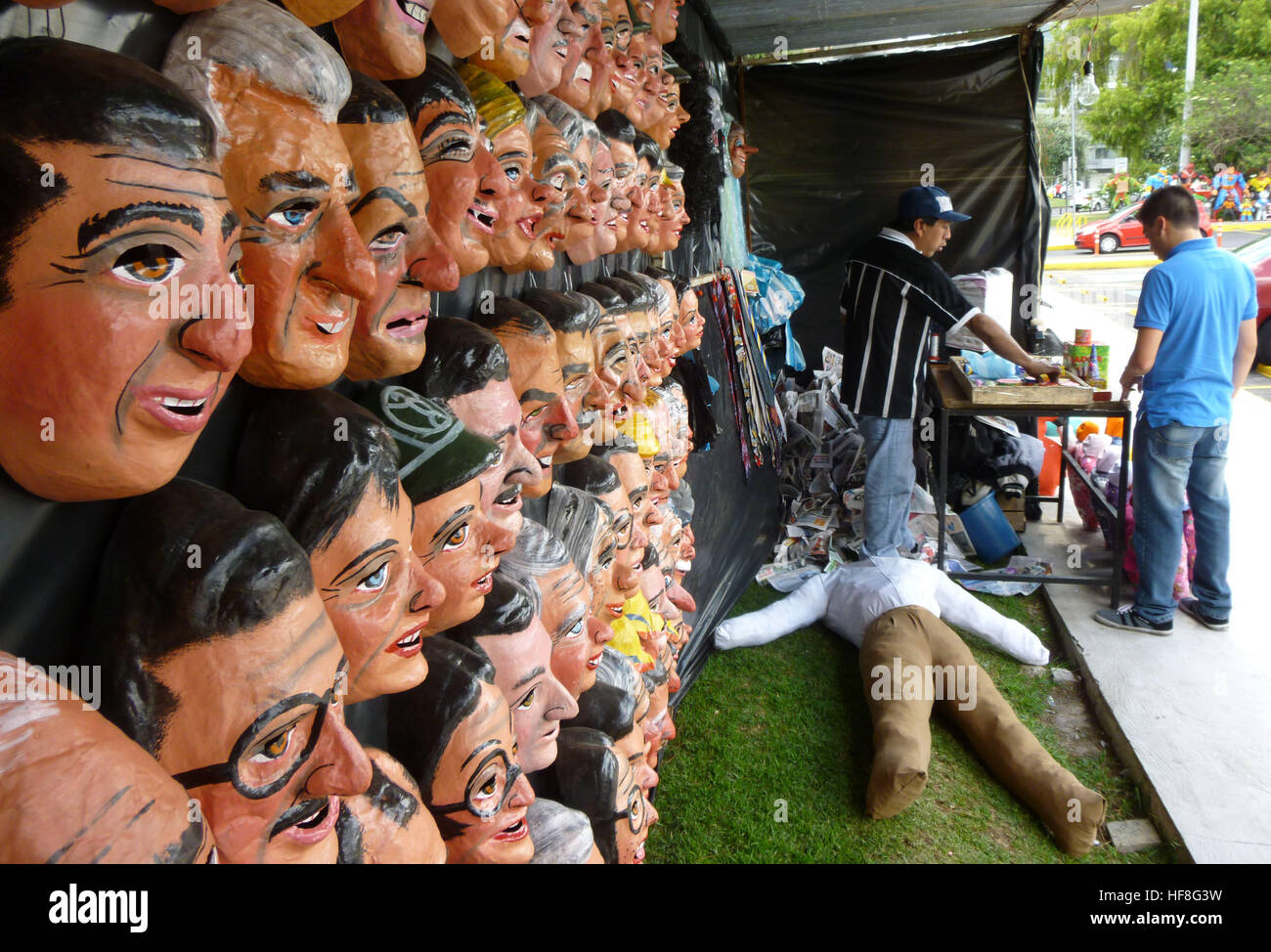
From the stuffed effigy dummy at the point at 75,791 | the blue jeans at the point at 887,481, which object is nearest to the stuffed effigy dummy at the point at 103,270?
the stuffed effigy dummy at the point at 75,791

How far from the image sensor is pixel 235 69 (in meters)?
0.81

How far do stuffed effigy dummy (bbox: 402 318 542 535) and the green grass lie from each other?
5.76ft

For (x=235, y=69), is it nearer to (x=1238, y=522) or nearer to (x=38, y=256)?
(x=38, y=256)

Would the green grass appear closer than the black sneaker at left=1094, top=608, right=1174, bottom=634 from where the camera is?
Yes

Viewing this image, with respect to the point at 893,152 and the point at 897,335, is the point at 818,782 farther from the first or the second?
the point at 893,152

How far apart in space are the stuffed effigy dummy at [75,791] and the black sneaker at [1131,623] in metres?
4.19

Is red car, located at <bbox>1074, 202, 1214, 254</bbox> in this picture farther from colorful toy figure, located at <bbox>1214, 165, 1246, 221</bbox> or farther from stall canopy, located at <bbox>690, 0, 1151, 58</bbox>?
stall canopy, located at <bbox>690, 0, 1151, 58</bbox>

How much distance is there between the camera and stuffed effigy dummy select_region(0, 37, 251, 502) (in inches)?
24.0

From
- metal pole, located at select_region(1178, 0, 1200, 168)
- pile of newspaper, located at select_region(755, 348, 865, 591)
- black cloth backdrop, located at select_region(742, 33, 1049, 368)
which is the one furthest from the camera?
metal pole, located at select_region(1178, 0, 1200, 168)

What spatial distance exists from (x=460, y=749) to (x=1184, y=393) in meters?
3.63

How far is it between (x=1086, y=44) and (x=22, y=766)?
6.99 meters

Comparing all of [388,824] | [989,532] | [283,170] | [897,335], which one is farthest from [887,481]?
[283,170]

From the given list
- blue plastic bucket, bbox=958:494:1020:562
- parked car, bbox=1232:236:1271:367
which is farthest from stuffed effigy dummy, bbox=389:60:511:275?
parked car, bbox=1232:236:1271:367
